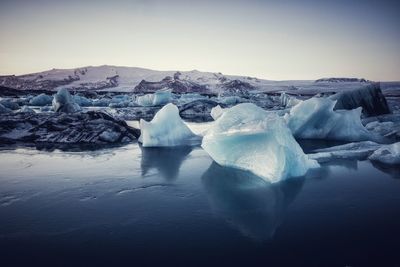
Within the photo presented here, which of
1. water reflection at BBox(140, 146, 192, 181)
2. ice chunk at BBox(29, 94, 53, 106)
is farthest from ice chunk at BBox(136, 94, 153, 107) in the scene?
water reflection at BBox(140, 146, 192, 181)

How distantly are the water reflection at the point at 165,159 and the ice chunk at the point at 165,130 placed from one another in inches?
10.4

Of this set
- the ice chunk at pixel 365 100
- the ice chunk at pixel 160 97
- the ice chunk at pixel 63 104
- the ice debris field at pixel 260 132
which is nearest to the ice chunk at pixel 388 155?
the ice debris field at pixel 260 132

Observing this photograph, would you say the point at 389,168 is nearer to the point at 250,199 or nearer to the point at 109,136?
the point at 250,199

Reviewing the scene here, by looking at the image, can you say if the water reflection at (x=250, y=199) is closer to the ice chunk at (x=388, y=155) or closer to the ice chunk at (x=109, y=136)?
the ice chunk at (x=388, y=155)

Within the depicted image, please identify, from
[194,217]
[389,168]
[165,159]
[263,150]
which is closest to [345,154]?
[389,168]

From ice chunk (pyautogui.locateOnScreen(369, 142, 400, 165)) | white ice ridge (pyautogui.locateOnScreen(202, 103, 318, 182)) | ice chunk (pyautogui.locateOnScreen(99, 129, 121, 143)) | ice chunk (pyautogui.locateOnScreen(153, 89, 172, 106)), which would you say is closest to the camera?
white ice ridge (pyautogui.locateOnScreen(202, 103, 318, 182))

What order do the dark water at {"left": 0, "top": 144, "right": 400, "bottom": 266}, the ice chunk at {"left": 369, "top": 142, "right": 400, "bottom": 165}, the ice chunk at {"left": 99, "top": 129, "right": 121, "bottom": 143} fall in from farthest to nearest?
1. the ice chunk at {"left": 99, "top": 129, "right": 121, "bottom": 143}
2. the ice chunk at {"left": 369, "top": 142, "right": 400, "bottom": 165}
3. the dark water at {"left": 0, "top": 144, "right": 400, "bottom": 266}

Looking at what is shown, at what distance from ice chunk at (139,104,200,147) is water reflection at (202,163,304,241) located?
2.54 m

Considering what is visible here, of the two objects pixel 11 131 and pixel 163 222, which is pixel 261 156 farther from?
pixel 11 131

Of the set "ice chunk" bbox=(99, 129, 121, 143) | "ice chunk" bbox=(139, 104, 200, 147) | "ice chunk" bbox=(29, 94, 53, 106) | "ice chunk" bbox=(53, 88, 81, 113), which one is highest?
"ice chunk" bbox=(139, 104, 200, 147)

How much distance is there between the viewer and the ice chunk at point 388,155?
4.88 m

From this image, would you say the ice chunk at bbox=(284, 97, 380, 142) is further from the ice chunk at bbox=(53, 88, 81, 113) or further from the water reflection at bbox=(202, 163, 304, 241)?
the ice chunk at bbox=(53, 88, 81, 113)

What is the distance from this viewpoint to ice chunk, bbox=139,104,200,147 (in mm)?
6633

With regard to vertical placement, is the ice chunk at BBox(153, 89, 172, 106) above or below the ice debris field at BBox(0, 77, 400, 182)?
below
